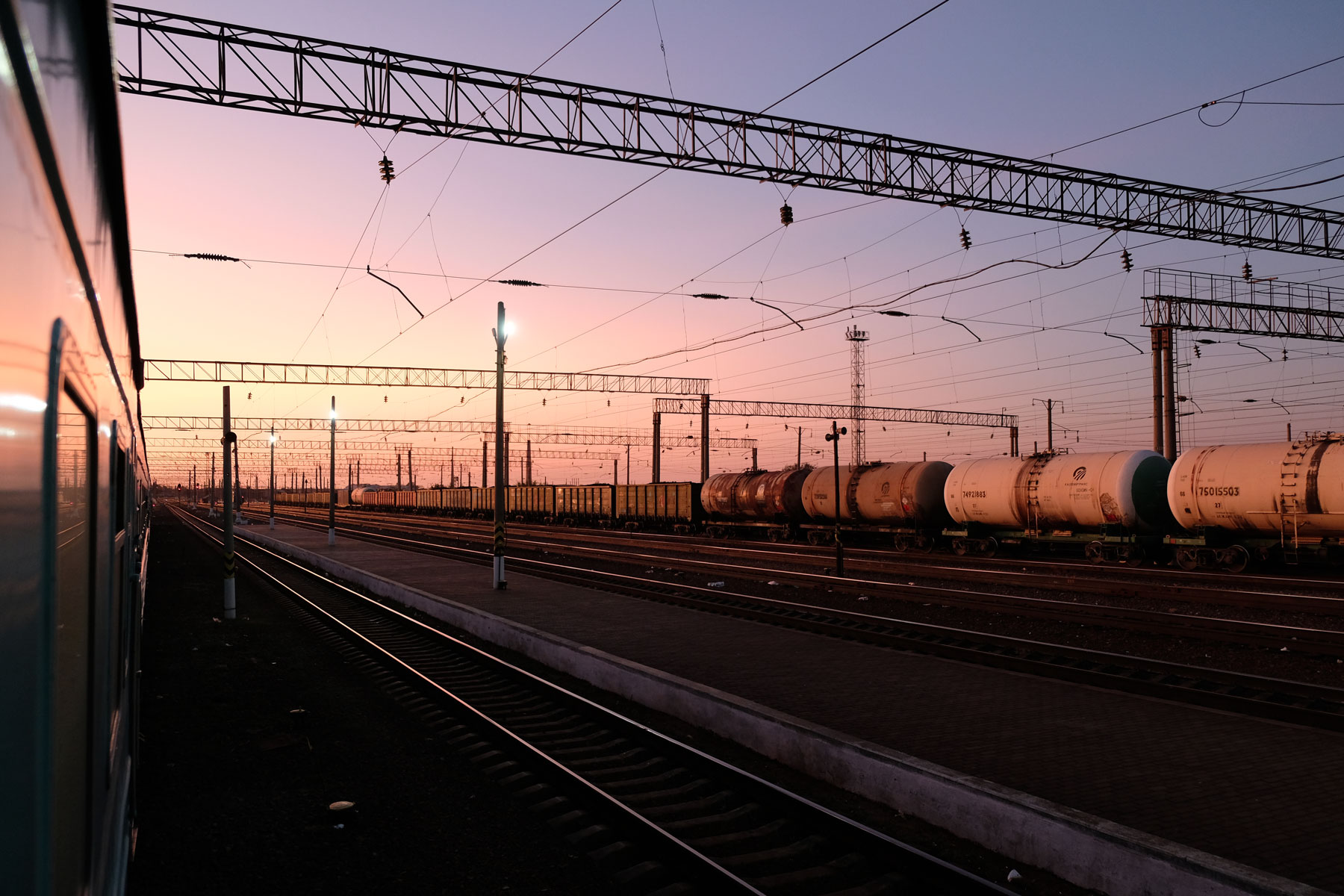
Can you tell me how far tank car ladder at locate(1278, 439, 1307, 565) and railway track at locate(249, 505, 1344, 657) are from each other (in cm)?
468

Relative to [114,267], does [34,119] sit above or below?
below

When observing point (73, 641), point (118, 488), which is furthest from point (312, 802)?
point (73, 641)

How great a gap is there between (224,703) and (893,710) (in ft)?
25.2

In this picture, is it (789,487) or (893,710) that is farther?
(789,487)

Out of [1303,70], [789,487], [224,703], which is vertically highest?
[1303,70]

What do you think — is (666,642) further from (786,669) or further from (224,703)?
(224,703)

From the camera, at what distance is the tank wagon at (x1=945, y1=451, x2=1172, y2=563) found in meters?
24.2

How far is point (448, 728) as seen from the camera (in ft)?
31.1

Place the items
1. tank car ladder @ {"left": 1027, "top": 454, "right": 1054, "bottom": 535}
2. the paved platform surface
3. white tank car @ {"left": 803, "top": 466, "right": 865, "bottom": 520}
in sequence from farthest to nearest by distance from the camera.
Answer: white tank car @ {"left": 803, "top": 466, "right": 865, "bottom": 520} → tank car ladder @ {"left": 1027, "top": 454, "right": 1054, "bottom": 535} → the paved platform surface

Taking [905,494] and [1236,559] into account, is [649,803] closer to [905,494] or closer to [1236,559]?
[1236,559]

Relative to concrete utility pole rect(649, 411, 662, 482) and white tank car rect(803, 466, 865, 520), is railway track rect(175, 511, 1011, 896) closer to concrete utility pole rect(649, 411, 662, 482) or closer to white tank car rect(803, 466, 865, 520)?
white tank car rect(803, 466, 865, 520)

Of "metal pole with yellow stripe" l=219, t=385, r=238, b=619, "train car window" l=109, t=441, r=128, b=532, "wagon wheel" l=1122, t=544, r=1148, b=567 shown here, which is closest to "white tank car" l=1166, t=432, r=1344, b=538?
"wagon wheel" l=1122, t=544, r=1148, b=567

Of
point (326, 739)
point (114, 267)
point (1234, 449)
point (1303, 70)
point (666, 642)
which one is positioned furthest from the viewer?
point (1234, 449)

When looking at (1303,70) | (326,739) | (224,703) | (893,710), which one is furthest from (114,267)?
(1303,70)
